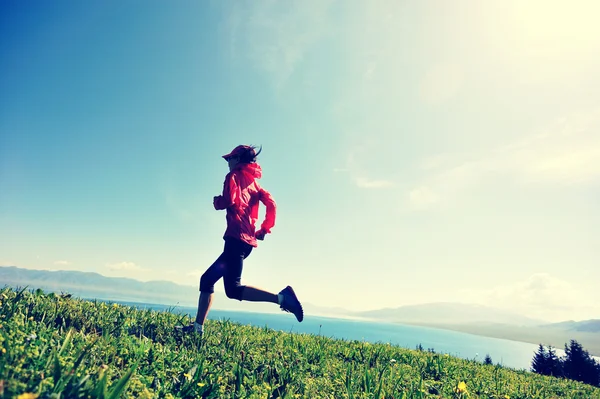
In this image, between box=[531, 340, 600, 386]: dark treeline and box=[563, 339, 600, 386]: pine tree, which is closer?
box=[531, 340, 600, 386]: dark treeline

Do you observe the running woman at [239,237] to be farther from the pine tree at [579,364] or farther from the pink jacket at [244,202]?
the pine tree at [579,364]

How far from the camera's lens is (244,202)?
18.7ft

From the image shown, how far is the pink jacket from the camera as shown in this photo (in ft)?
17.8

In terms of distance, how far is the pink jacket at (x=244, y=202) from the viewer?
5427 mm

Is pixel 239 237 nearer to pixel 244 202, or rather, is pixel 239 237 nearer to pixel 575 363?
pixel 244 202

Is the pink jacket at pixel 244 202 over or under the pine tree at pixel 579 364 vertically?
over

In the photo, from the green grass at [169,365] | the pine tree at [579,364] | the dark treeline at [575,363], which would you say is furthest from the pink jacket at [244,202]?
the pine tree at [579,364]

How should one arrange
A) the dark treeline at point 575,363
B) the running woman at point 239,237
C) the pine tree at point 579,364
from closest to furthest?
1. the running woman at point 239,237
2. the dark treeline at point 575,363
3. the pine tree at point 579,364

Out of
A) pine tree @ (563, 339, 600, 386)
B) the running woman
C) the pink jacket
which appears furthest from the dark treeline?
the pink jacket

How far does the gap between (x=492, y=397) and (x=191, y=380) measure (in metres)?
4.28

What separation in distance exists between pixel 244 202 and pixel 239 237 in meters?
0.65

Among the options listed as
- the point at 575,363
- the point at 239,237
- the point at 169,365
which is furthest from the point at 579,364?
the point at 169,365

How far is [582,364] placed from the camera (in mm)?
40750

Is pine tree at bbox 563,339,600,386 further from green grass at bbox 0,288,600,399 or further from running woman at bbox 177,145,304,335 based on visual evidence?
running woman at bbox 177,145,304,335
